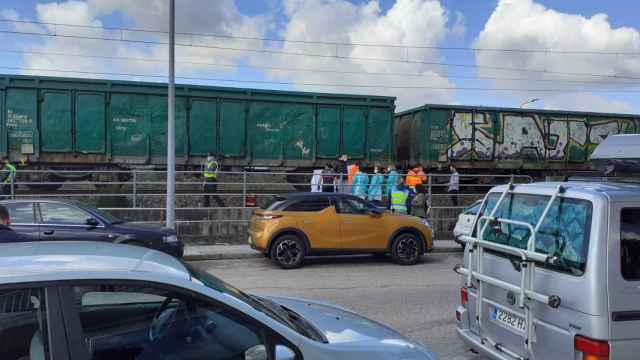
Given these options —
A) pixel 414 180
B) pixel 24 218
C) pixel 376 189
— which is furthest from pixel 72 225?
pixel 414 180

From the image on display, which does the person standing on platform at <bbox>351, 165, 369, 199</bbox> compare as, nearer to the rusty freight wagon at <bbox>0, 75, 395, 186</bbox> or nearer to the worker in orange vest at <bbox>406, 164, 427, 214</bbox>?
the worker in orange vest at <bbox>406, 164, 427, 214</bbox>

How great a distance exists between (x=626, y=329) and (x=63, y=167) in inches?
623

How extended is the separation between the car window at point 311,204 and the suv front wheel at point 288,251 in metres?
0.57

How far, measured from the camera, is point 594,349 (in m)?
3.44

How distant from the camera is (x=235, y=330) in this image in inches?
Result: 109

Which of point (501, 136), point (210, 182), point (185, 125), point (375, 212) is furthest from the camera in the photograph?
point (501, 136)

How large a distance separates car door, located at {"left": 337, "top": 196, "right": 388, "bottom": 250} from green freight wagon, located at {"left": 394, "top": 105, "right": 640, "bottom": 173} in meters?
7.82

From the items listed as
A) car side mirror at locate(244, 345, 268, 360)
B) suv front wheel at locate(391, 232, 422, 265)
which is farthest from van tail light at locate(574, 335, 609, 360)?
suv front wheel at locate(391, 232, 422, 265)

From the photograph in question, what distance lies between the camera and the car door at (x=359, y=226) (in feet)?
35.9

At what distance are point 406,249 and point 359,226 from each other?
3.90ft

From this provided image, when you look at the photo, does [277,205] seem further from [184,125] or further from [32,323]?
[32,323]

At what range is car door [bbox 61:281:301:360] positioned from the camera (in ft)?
8.23

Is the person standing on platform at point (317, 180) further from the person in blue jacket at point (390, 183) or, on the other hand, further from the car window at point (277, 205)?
the car window at point (277, 205)

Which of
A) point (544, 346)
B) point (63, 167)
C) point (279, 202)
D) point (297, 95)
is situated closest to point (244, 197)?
point (279, 202)
